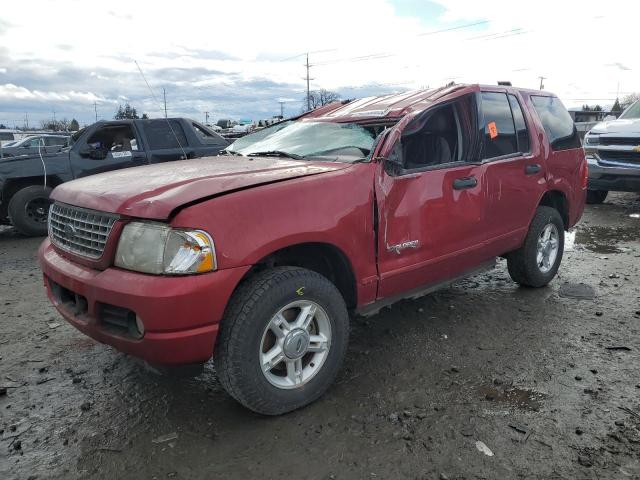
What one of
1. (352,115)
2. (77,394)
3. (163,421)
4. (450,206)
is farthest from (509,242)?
(77,394)

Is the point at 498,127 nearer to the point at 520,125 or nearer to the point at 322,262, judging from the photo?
the point at 520,125

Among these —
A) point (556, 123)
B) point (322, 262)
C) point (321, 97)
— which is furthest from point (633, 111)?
point (321, 97)

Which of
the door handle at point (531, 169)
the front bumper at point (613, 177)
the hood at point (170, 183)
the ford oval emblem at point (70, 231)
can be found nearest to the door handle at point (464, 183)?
the door handle at point (531, 169)

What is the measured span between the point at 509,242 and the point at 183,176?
109 inches

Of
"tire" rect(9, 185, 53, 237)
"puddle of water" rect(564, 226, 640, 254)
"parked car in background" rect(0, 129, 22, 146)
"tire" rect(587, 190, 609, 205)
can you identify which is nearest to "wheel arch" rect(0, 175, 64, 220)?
"tire" rect(9, 185, 53, 237)

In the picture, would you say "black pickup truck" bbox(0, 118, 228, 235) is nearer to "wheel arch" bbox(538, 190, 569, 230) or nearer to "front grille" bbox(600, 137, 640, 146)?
"wheel arch" bbox(538, 190, 569, 230)

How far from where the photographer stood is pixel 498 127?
13.4 ft

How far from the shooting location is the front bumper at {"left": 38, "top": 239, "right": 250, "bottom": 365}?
2252mm

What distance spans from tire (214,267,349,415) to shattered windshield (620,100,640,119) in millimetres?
9078

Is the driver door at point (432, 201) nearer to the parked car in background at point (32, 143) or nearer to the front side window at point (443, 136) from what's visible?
the front side window at point (443, 136)

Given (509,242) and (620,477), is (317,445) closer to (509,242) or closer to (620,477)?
(620,477)

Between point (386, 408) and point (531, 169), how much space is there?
8.46 feet

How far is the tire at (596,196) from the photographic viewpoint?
31.8ft

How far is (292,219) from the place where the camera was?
2.58 meters
